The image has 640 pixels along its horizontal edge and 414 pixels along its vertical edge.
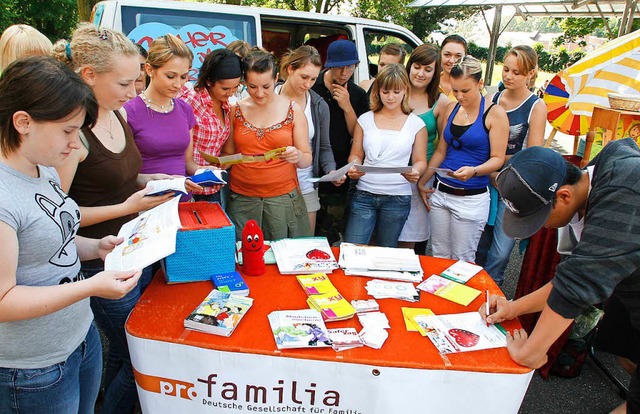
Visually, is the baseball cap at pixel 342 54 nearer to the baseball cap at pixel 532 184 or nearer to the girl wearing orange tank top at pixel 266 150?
the girl wearing orange tank top at pixel 266 150

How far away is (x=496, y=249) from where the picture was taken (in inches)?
118

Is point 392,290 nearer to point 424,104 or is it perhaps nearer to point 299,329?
point 299,329

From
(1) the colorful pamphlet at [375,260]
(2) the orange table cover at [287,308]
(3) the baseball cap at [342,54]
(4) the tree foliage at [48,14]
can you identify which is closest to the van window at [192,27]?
Result: (3) the baseball cap at [342,54]

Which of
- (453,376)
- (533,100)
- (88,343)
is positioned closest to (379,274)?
(453,376)

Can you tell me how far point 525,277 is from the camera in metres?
2.88

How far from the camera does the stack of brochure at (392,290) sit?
71.4 inches

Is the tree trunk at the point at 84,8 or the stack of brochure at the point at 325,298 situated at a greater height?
the tree trunk at the point at 84,8

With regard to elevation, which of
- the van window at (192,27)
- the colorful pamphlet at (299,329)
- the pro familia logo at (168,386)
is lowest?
the pro familia logo at (168,386)

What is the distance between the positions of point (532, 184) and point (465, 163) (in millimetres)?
1428

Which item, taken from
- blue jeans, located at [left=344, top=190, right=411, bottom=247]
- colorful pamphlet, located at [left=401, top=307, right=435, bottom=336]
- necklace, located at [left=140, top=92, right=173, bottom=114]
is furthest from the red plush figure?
blue jeans, located at [left=344, top=190, right=411, bottom=247]

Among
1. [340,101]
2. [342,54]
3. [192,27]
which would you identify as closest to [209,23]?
[192,27]

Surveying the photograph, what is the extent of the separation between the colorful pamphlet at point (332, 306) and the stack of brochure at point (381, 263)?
225 millimetres

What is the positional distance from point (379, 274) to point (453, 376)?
594mm

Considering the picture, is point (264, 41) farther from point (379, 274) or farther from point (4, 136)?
point (4, 136)
